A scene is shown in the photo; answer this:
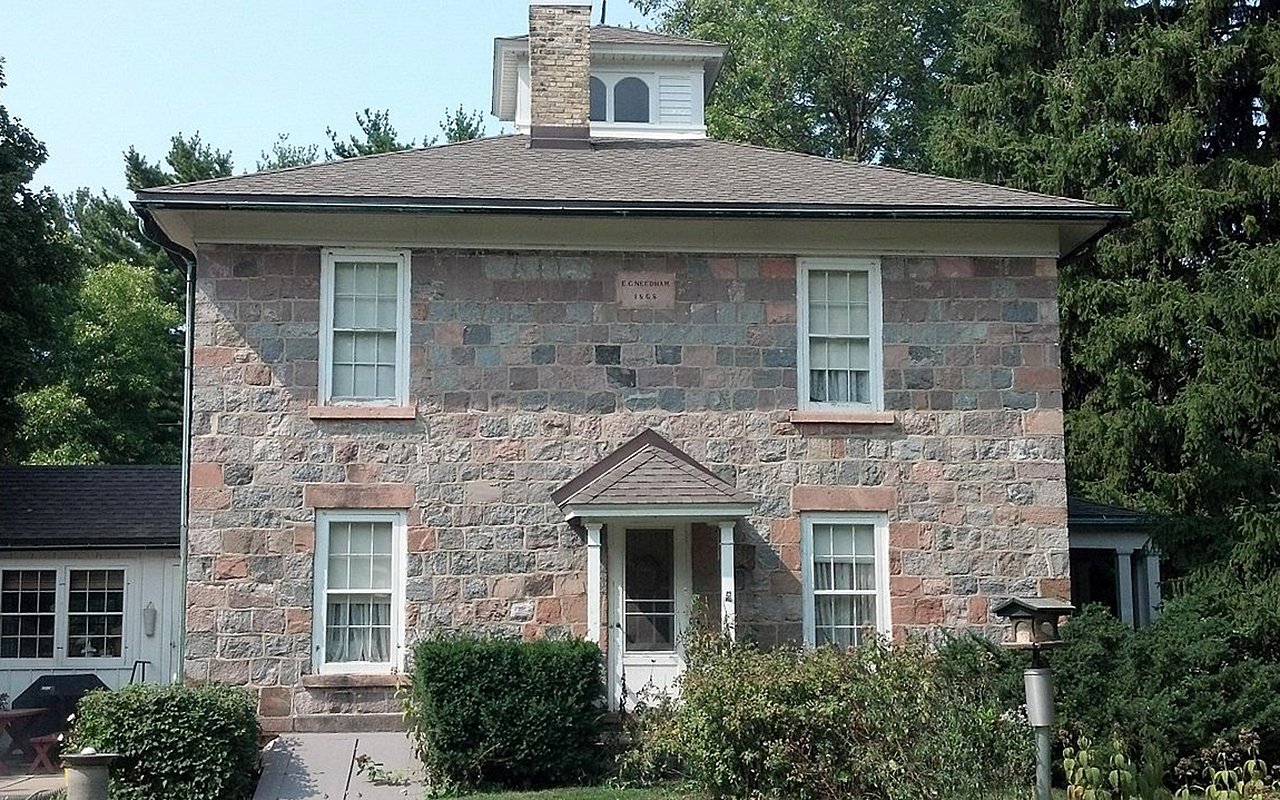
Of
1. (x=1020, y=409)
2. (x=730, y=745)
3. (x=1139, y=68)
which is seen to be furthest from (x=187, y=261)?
(x=1139, y=68)

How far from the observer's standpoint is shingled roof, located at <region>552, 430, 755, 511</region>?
1371 centimetres

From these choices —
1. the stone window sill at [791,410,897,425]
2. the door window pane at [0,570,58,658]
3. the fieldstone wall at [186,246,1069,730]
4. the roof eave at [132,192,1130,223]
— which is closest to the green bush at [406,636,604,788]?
the fieldstone wall at [186,246,1069,730]

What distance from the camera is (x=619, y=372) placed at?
1507 cm

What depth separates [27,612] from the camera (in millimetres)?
17828

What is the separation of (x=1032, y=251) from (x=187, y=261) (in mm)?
9199

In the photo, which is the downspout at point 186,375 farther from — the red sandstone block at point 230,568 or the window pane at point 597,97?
the window pane at point 597,97

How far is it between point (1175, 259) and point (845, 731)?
14.4 metres

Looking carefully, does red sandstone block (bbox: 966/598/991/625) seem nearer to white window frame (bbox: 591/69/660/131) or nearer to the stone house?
the stone house

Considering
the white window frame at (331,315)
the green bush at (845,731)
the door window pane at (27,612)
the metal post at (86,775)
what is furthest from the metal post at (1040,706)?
the door window pane at (27,612)

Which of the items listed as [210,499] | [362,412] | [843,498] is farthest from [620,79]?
[210,499]

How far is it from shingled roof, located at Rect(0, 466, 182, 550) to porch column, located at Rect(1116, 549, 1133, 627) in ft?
42.5

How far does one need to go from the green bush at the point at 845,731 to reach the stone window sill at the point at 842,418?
11.5ft

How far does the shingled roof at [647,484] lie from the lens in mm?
13711

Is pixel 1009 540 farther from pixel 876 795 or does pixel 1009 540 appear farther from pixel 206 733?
pixel 206 733
